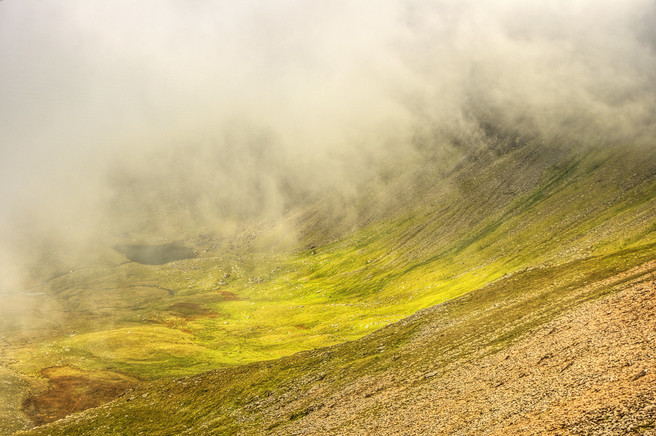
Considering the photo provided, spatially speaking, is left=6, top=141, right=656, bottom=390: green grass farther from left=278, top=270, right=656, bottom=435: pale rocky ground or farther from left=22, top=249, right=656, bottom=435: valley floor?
left=278, top=270, right=656, bottom=435: pale rocky ground

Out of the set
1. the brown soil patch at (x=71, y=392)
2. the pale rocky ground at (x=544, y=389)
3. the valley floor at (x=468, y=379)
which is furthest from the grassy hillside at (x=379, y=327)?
the pale rocky ground at (x=544, y=389)

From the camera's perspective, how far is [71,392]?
391 ft

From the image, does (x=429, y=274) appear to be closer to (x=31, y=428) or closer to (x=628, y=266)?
(x=628, y=266)

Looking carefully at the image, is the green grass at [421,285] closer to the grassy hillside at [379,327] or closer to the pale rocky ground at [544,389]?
the grassy hillside at [379,327]

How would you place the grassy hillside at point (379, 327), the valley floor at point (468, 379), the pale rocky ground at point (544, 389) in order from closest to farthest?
1. the pale rocky ground at point (544, 389)
2. the valley floor at point (468, 379)
3. the grassy hillside at point (379, 327)

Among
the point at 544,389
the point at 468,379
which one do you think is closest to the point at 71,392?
the point at 468,379

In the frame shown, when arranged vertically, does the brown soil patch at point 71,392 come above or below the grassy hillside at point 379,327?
above

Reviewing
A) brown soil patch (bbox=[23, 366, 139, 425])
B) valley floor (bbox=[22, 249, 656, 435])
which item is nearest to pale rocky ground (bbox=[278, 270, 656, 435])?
valley floor (bbox=[22, 249, 656, 435])

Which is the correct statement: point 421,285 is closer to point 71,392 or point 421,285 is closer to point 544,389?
point 544,389

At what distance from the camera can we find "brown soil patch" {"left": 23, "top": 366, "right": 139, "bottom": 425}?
108 metres

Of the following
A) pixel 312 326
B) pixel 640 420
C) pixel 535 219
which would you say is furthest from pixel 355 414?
pixel 535 219

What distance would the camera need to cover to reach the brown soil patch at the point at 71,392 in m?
108

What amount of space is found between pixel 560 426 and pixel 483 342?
34.7 metres

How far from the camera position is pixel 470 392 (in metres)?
55.5
